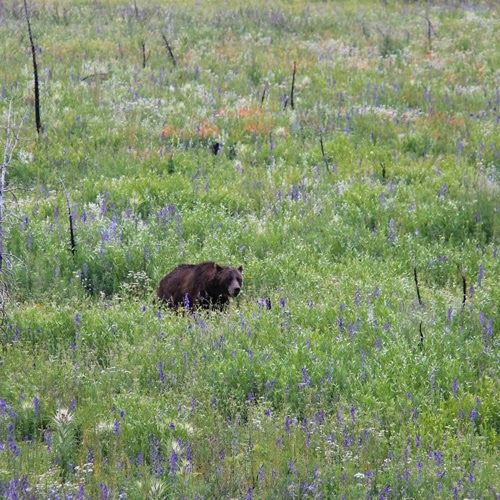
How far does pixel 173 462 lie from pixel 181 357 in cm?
179

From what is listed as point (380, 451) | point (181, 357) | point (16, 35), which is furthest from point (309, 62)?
point (380, 451)

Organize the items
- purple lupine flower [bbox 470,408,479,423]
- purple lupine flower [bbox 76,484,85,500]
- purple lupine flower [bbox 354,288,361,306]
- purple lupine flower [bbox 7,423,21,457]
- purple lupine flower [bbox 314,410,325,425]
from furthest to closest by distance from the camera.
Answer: purple lupine flower [bbox 354,288,361,306]
purple lupine flower [bbox 314,410,325,425]
purple lupine flower [bbox 470,408,479,423]
purple lupine flower [bbox 7,423,21,457]
purple lupine flower [bbox 76,484,85,500]

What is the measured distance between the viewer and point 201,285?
355 inches

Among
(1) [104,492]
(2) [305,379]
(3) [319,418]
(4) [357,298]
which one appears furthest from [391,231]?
(1) [104,492]

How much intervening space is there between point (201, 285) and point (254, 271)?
0.94 m

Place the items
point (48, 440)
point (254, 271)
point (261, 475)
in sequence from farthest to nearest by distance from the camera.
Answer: point (254, 271) < point (48, 440) < point (261, 475)

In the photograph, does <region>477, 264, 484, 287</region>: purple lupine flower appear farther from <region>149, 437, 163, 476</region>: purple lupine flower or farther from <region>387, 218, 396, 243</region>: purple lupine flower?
<region>149, 437, 163, 476</region>: purple lupine flower

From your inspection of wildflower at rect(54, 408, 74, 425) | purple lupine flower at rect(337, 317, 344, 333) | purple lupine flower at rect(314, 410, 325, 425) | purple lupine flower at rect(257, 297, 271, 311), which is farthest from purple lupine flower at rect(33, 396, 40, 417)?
purple lupine flower at rect(337, 317, 344, 333)

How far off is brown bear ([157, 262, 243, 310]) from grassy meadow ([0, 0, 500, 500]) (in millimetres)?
284

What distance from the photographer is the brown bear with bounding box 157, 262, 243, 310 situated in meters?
9.00

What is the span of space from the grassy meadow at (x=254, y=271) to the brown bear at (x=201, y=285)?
0.28 metres

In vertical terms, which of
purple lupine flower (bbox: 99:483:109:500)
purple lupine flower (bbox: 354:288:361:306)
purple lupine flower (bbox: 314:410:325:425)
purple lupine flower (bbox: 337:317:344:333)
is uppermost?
purple lupine flower (bbox: 99:483:109:500)

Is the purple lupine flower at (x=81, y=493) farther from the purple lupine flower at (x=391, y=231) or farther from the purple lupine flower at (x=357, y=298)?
the purple lupine flower at (x=391, y=231)

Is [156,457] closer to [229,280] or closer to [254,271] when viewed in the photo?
[229,280]
